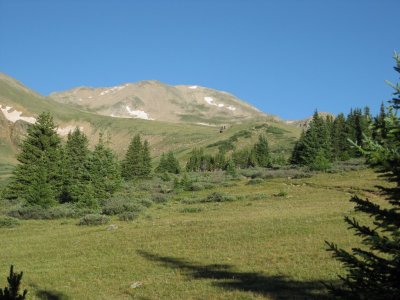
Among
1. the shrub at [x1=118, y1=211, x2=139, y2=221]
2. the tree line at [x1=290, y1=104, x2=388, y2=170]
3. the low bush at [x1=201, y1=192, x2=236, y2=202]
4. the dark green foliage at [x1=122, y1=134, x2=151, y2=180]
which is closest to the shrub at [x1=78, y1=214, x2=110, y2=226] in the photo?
the shrub at [x1=118, y1=211, x2=139, y2=221]

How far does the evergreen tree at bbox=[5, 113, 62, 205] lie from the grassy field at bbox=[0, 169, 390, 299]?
49.9ft

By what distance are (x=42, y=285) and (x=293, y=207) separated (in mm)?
20749

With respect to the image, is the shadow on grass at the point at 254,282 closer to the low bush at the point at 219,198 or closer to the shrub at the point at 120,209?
the shrub at the point at 120,209

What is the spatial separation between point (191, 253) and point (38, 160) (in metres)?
35.0

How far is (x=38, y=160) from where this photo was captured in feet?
162

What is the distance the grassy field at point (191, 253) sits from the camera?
14.3 meters

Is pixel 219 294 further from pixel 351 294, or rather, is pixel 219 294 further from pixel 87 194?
pixel 87 194

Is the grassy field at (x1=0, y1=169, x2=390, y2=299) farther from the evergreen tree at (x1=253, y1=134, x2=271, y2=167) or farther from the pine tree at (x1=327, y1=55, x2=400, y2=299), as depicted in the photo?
the evergreen tree at (x1=253, y1=134, x2=271, y2=167)

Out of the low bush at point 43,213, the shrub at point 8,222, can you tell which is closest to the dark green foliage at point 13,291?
the shrub at point 8,222

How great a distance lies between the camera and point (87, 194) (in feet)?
136

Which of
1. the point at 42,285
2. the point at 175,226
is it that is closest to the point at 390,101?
the point at 42,285

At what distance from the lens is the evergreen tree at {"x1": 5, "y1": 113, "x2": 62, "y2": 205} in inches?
1923

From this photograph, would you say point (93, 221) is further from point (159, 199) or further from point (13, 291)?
point (13, 291)

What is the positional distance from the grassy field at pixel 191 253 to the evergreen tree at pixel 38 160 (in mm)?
15216
